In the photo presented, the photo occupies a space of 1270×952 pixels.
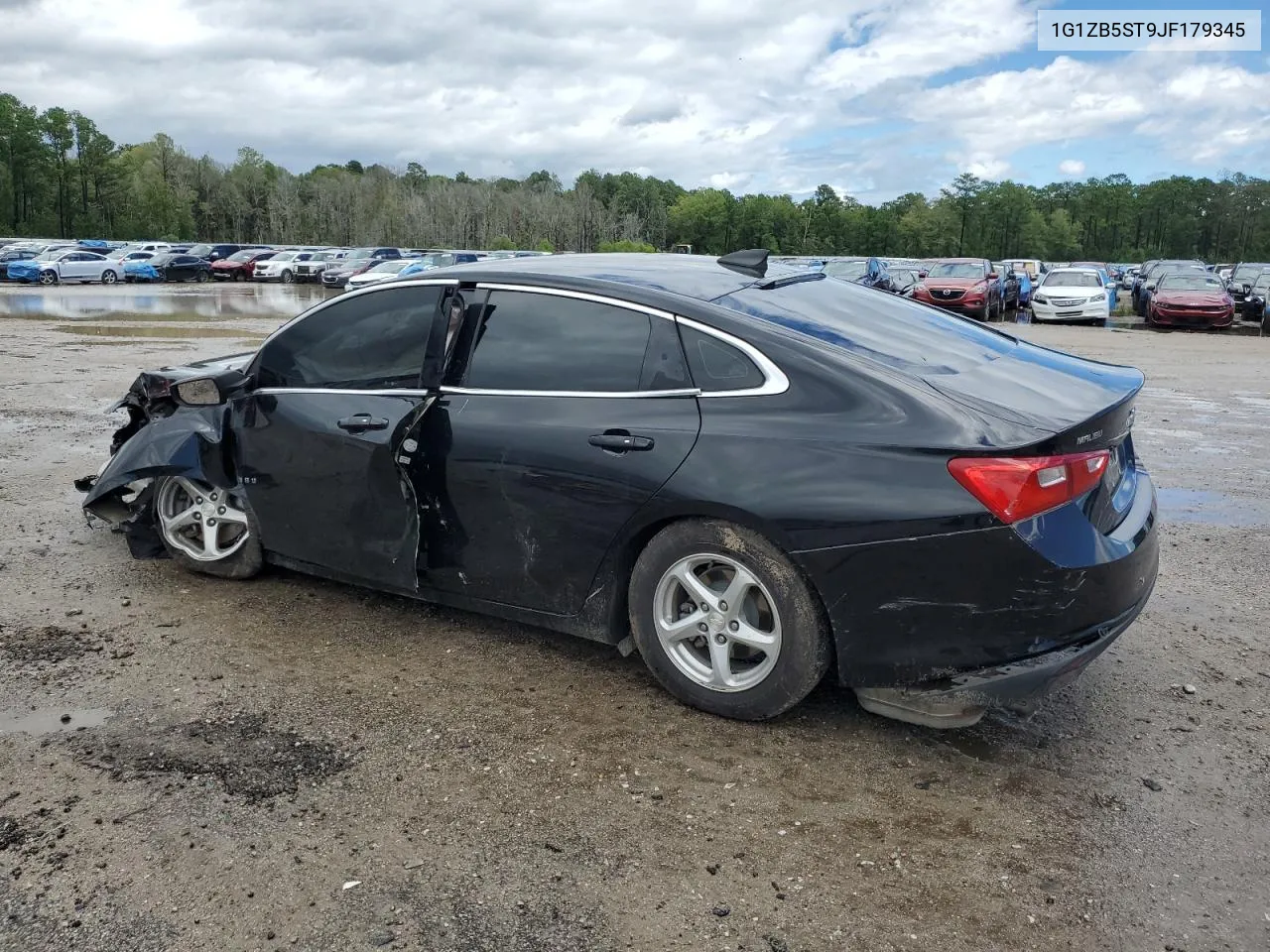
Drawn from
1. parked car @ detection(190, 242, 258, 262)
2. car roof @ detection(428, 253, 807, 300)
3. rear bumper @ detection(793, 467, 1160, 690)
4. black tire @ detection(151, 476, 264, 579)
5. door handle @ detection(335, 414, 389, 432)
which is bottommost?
black tire @ detection(151, 476, 264, 579)

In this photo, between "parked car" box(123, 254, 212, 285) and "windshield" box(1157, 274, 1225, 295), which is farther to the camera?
"parked car" box(123, 254, 212, 285)

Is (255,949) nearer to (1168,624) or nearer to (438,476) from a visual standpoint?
(438,476)

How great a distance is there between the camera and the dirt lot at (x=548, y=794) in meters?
2.77

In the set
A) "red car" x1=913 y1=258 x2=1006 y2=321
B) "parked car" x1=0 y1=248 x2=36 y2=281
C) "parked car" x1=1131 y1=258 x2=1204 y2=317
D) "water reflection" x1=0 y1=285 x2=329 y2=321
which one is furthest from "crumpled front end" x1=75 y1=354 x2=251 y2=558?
"parked car" x1=0 y1=248 x2=36 y2=281

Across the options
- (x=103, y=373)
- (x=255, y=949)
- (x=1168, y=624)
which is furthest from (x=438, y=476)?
(x=103, y=373)

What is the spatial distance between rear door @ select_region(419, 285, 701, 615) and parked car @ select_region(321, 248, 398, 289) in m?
39.9

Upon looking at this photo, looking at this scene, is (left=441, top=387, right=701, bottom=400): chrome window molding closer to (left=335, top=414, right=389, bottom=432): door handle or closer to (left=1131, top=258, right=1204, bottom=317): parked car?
(left=335, top=414, right=389, bottom=432): door handle

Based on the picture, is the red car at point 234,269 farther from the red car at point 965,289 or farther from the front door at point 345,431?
the front door at point 345,431

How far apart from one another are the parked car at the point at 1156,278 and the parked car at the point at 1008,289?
3.70 m

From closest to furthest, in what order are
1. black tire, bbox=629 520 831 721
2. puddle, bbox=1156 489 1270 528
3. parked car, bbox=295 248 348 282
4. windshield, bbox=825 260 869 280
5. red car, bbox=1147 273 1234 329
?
1. black tire, bbox=629 520 831 721
2. puddle, bbox=1156 489 1270 528
3. red car, bbox=1147 273 1234 329
4. windshield, bbox=825 260 869 280
5. parked car, bbox=295 248 348 282

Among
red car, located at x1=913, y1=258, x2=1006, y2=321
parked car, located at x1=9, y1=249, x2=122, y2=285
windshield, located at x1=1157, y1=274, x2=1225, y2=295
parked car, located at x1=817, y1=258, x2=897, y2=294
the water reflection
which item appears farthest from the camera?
parked car, located at x1=9, y1=249, x2=122, y2=285

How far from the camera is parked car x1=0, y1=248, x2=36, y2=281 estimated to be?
147ft

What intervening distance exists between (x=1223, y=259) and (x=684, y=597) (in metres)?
142

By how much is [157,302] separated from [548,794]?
107 feet
